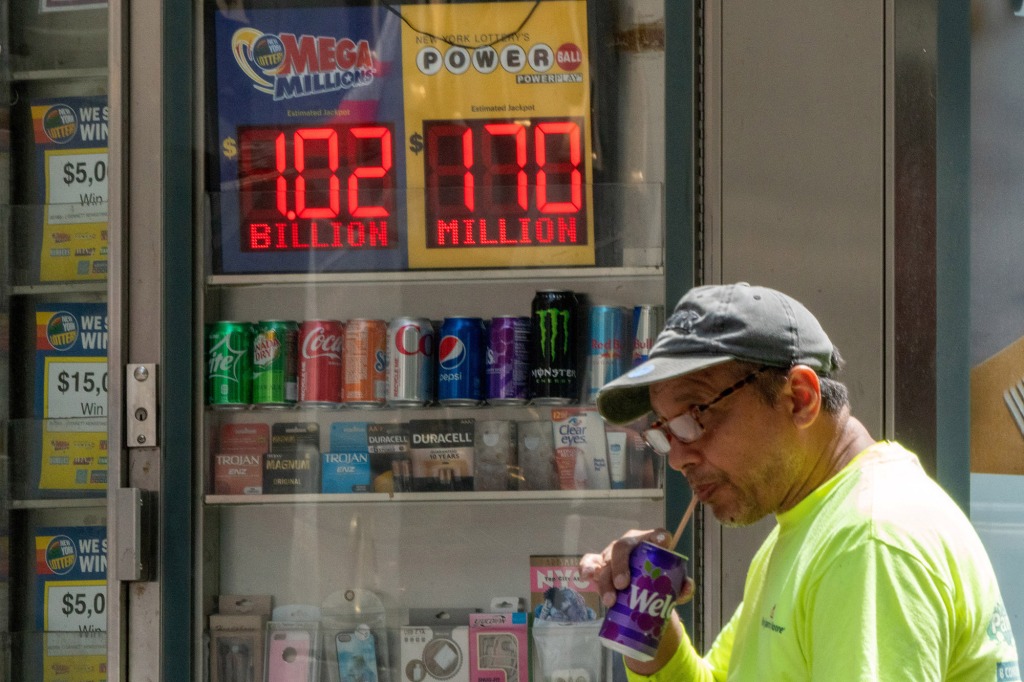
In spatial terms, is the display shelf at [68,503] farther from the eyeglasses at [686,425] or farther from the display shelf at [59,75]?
the eyeglasses at [686,425]

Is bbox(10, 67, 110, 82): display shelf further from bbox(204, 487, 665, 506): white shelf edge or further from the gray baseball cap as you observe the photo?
the gray baseball cap

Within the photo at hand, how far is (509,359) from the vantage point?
2.87 metres

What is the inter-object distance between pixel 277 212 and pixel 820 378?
1.80 metres

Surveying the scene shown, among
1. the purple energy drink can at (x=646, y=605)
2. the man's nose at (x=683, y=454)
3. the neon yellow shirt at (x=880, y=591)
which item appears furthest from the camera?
the purple energy drink can at (x=646, y=605)

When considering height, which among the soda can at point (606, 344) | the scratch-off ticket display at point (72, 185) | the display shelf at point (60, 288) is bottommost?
the soda can at point (606, 344)

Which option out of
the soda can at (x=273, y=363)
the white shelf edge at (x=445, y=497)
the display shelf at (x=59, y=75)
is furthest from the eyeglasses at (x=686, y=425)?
the display shelf at (x=59, y=75)

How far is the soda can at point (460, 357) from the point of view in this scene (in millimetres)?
2883

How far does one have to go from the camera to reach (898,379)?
259cm

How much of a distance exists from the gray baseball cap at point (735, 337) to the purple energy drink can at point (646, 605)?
12.7 inches

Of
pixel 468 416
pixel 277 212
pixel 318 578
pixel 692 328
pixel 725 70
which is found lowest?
pixel 318 578

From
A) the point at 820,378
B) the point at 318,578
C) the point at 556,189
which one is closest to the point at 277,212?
the point at 556,189

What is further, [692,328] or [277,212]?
[277,212]

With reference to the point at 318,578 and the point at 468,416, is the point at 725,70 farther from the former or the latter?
the point at 318,578

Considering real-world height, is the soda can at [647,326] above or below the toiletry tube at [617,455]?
above
